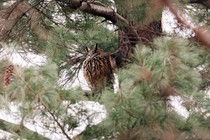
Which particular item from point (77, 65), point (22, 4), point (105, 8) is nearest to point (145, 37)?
point (105, 8)

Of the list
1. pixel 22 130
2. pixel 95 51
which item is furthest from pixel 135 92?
pixel 95 51

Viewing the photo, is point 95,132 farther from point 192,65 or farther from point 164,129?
point 192,65

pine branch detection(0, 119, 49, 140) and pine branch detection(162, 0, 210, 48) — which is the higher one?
pine branch detection(162, 0, 210, 48)

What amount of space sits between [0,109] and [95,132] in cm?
54

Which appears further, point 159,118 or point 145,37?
point 145,37

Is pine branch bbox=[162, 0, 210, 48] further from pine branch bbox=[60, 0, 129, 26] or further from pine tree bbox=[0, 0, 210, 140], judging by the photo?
pine branch bbox=[60, 0, 129, 26]

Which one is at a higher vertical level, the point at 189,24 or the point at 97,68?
the point at 189,24

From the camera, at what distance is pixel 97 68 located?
3.43 m

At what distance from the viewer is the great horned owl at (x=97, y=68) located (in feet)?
11.2

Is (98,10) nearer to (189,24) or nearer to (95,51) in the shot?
(95,51)

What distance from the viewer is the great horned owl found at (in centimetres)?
342

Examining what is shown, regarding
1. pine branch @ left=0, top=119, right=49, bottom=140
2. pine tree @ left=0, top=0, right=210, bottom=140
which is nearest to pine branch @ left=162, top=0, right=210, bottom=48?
pine tree @ left=0, top=0, right=210, bottom=140

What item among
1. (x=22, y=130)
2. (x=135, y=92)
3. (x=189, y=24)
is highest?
(x=189, y=24)

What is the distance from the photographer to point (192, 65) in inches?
93.4
